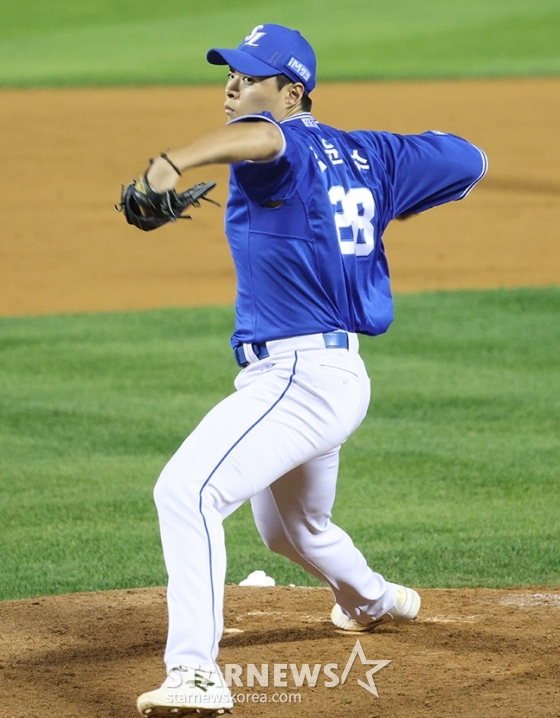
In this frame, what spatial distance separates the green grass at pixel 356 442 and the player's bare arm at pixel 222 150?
2.70 m

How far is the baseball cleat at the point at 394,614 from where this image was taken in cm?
451

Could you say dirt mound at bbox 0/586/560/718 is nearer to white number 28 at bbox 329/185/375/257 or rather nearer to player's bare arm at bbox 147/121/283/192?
white number 28 at bbox 329/185/375/257

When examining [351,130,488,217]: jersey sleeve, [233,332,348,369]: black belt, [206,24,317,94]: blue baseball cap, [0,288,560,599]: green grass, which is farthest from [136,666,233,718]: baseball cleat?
[0,288,560,599]: green grass

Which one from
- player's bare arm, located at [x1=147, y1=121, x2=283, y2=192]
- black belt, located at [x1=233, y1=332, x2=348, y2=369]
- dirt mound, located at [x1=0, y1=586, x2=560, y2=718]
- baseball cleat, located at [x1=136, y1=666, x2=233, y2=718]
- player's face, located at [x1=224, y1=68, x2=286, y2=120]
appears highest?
player's face, located at [x1=224, y1=68, x2=286, y2=120]

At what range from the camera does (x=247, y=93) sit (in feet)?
12.6

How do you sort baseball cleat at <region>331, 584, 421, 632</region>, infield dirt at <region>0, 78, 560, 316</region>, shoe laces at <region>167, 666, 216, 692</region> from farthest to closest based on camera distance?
1. infield dirt at <region>0, 78, 560, 316</region>
2. baseball cleat at <region>331, 584, 421, 632</region>
3. shoe laces at <region>167, 666, 216, 692</region>

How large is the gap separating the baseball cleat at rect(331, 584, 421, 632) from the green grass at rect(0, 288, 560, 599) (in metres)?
0.96

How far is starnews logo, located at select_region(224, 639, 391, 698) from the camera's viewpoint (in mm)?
4000

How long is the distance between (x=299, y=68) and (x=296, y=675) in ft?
6.22

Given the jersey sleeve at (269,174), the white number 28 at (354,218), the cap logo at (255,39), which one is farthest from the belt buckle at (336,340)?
the cap logo at (255,39)

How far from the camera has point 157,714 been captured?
3.34 metres

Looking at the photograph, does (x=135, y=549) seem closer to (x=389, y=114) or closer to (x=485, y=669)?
(x=485, y=669)

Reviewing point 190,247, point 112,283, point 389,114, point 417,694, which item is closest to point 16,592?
point 417,694

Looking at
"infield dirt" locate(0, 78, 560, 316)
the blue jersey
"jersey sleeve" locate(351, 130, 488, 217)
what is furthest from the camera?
"infield dirt" locate(0, 78, 560, 316)
